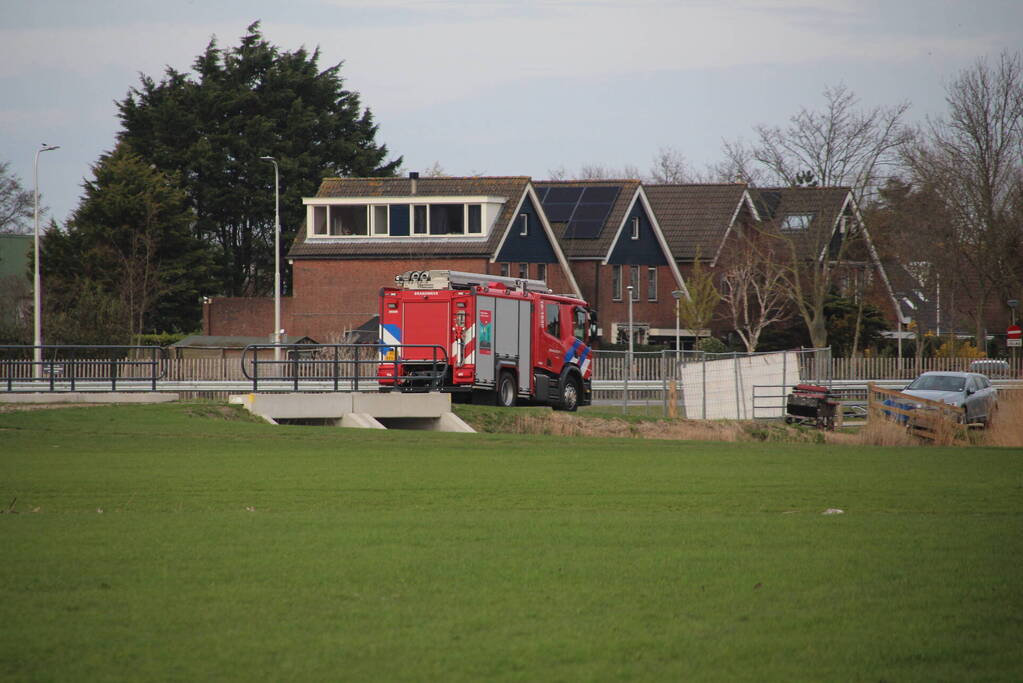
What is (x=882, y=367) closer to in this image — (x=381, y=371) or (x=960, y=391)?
(x=960, y=391)

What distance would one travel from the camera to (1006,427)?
28.8 meters

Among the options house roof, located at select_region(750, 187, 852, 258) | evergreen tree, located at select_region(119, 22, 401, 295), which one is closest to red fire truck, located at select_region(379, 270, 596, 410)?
house roof, located at select_region(750, 187, 852, 258)

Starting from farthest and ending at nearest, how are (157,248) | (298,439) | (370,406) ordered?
1. (157,248)
2. (370,406)
3. (298,439)

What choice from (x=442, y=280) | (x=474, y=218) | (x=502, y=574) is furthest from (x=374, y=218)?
(x=502, y=574)

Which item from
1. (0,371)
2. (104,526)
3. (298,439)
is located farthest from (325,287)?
(104,526)

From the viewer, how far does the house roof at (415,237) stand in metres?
59.5

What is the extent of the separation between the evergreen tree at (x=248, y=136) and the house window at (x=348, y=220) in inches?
410

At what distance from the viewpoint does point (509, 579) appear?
Result: 8875mm

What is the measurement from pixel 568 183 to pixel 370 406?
136 feet

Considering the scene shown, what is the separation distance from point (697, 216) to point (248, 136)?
24903mm

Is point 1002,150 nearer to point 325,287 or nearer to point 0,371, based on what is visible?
point 325,287

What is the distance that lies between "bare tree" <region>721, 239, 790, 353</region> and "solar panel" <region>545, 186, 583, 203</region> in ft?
27.3

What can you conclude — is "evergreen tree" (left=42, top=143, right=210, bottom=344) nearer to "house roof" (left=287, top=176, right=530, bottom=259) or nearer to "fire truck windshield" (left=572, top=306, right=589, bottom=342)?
"house roof" (left=287, top=176, right=530, bottom=259)

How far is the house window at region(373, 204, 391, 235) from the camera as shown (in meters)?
60.9
